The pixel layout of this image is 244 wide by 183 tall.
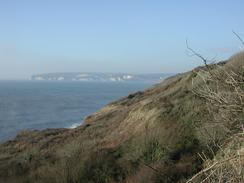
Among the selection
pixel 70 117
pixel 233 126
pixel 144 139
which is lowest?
pixel 70 117

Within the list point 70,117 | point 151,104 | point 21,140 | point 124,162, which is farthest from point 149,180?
point 70,117

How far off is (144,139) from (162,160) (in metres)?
2.14

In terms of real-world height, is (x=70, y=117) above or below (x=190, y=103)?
below

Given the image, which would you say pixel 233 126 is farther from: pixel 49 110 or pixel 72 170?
pixel 49 110

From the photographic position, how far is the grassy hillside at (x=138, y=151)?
1228 centimetres

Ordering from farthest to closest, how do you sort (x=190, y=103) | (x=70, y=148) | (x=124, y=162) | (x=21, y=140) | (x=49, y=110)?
(x=49, y=110), (x=21, y=140), (x=190, y=103), (x=70, y=148), (x=124, y=162)

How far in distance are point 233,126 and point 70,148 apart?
1233 centimetres

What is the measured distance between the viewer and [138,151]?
1478cm

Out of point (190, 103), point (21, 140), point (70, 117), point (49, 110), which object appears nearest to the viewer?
point (190, 103)

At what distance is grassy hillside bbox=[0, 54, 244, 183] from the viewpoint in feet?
40.3

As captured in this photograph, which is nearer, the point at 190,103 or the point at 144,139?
the point at 144,139

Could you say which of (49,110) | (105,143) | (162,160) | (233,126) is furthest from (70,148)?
(49,110)

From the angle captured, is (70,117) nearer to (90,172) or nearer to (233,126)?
(90,172)

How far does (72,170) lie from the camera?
530 inches
